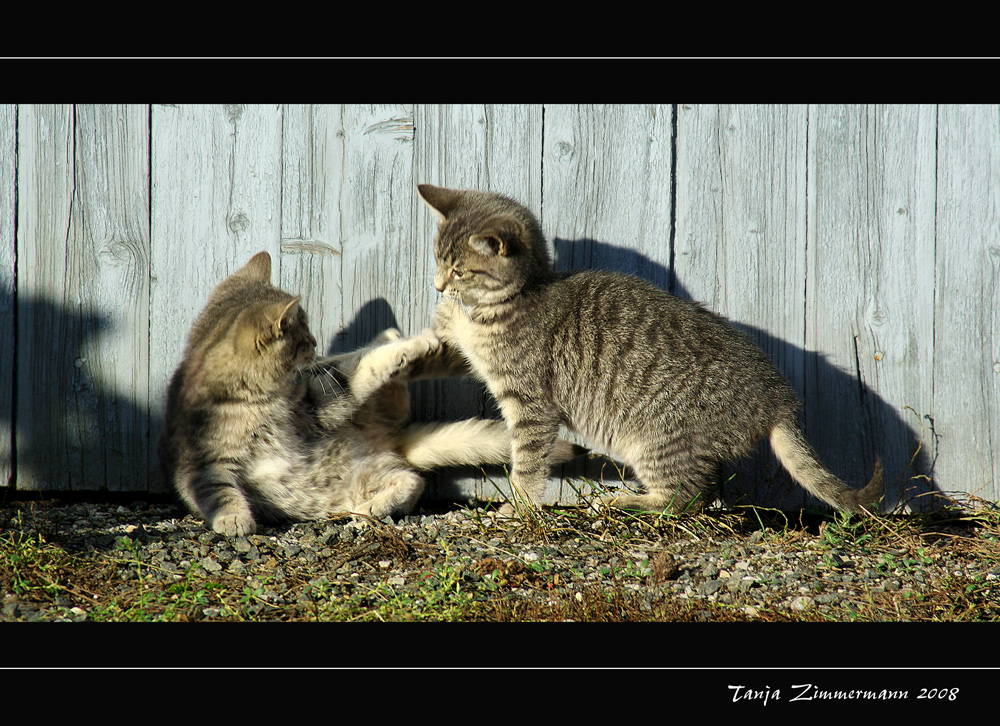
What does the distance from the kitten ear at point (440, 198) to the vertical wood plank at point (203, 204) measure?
0.93 meters

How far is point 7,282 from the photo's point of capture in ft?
13.9

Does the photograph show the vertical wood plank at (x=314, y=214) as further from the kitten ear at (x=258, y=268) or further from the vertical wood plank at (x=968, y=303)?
the vertical wood plank at (x=968, y=303)

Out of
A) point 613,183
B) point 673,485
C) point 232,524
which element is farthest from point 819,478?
point 232,524

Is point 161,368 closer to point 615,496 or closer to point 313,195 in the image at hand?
point 313,195

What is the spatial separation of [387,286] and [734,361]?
6.40 feet

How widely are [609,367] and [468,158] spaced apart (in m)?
1.44

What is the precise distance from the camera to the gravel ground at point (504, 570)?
114 inches

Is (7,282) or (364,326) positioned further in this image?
(364,326)

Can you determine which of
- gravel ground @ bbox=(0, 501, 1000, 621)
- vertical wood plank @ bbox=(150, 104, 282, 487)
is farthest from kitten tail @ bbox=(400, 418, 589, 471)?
vertical wood plank @ bbox=(150, 104, 282, 487)

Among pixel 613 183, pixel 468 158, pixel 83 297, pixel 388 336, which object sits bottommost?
pixel 388 336

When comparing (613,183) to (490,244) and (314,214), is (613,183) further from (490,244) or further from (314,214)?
(314,214)

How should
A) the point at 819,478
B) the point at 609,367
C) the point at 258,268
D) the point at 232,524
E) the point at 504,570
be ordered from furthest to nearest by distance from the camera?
the point at 258,268
the point at 609,367
the point at 819,478
the point at 232,524
the point at 504,570

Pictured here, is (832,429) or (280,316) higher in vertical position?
(280,316)

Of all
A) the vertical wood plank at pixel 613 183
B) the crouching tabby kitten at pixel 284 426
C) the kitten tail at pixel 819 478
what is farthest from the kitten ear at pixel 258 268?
the kitten tail at pixel 819 478
